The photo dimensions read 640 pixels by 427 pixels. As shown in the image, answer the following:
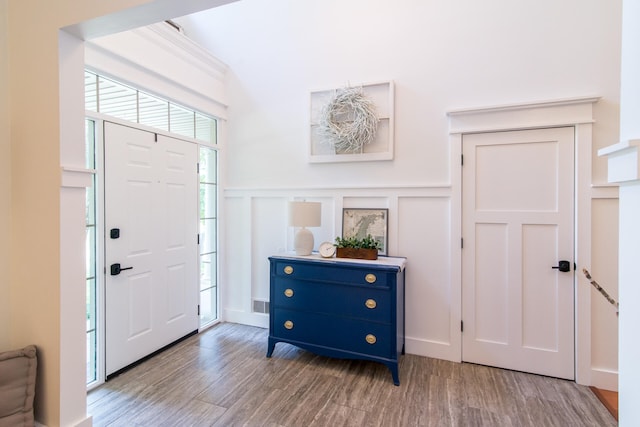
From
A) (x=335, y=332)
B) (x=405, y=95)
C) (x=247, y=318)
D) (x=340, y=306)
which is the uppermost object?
(x=405, y=95)

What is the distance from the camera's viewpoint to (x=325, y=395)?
2.35 metres

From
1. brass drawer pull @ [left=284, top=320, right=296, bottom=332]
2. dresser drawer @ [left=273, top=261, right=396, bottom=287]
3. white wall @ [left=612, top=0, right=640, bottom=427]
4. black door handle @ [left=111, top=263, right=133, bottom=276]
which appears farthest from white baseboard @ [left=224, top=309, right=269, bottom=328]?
white wall @ [left=612, top=0, right=640, bottom=427]

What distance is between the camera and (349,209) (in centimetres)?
321

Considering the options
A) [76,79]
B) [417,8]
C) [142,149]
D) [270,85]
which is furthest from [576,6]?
[142,149]

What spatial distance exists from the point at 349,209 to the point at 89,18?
2366 mm

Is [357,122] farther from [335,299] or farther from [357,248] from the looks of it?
[335,299]

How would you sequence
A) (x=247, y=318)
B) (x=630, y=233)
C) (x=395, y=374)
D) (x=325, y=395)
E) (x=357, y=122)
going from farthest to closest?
(x=247, y=318) → (x=357, y=122) → (x=395, y=374) → (x=325, y=395) → (x=630, y=233)

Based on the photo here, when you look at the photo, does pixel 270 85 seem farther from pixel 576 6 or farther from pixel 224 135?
pixel 576 6

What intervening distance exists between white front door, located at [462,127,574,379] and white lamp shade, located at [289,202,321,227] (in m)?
1.33

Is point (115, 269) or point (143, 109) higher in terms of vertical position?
point (143, 109)

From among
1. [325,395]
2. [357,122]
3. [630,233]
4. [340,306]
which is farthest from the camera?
[357,122]

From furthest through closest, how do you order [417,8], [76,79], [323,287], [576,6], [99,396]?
[417,8] < [323,287] < [576,6] < [99,396] < [76,79]

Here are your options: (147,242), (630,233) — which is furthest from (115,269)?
(630,233)

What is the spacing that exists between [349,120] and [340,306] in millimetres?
1766
